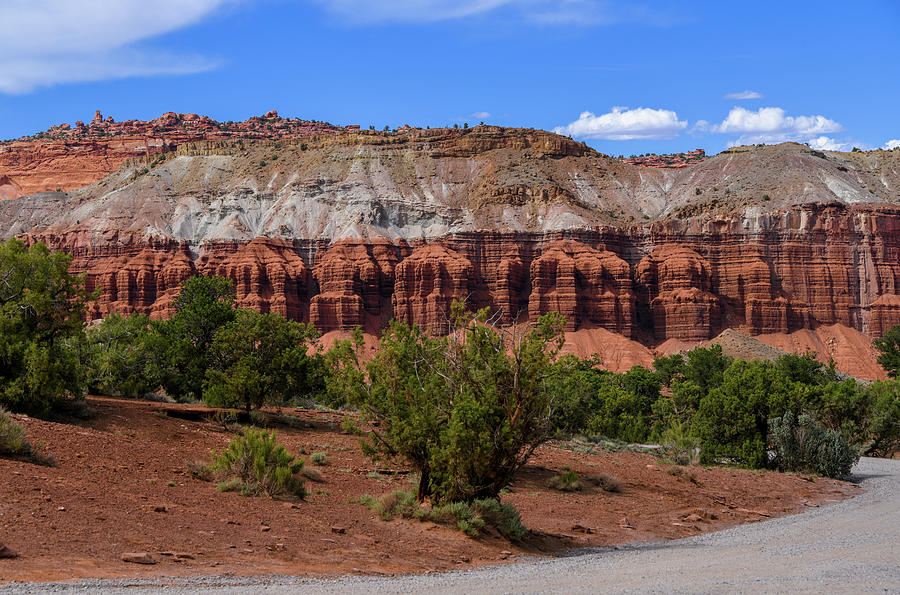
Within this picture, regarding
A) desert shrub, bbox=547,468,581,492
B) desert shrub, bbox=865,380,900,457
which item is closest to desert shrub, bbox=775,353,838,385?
desert shrub, bbox=865,380,900,457

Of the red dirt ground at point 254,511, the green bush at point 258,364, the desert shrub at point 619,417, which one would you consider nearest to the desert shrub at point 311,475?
the red dirt ground at point 254,511

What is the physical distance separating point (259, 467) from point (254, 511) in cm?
201

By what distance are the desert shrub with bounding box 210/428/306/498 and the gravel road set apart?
6.05 metres

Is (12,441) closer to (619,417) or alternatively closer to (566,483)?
(566,483)

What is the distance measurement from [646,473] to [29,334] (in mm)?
19785

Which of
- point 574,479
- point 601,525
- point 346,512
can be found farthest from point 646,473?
point 346,512

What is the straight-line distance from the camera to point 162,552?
13047 millimetres

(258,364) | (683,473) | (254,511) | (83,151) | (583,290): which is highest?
(83,151)

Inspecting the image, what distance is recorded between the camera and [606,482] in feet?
83.8

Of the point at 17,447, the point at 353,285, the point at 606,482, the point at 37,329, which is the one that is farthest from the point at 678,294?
the point at 17,447

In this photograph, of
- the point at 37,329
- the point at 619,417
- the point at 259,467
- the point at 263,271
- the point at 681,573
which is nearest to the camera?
the point at 681,573

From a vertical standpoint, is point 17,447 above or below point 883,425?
above

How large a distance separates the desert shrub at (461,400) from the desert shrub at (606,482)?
8.08 metres

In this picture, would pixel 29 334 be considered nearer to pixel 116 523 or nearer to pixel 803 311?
pixel 116 523
